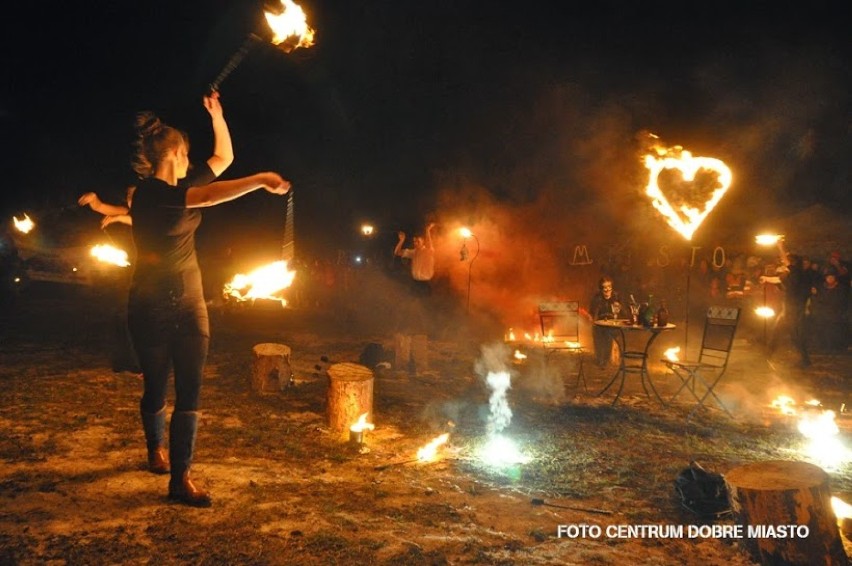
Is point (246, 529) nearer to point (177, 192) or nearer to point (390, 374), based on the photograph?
point (177, 192)

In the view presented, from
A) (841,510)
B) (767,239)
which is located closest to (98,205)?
(841,510)

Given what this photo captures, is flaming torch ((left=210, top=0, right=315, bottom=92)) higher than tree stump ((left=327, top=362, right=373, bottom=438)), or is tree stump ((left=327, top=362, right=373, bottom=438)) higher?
flaming torch ((left=210, top=0, right=315, bottom=92))

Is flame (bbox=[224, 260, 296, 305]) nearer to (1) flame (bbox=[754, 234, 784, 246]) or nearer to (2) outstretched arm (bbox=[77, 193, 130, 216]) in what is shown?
(2) outstretched arm (bbox=[77, 193, 130, 216])

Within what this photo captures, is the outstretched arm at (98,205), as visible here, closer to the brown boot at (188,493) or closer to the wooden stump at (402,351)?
the brown boot at (188,493)

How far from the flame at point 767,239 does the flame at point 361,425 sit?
1032 centimetres

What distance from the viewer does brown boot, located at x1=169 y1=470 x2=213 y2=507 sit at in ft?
13.1

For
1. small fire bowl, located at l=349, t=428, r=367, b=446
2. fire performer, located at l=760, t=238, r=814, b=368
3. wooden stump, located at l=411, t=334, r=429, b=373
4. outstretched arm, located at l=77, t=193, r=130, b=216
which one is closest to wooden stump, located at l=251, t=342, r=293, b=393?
small fire bowl, located at l=349, t=428, r=367, b=446

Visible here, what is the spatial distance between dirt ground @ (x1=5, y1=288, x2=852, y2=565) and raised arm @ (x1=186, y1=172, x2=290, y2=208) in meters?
2.22

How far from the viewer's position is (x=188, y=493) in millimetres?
4004

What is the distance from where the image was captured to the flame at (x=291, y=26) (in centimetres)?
429

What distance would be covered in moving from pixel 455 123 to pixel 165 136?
622 inches

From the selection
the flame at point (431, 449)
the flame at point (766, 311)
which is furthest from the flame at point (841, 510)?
the flame at point (766, 311)

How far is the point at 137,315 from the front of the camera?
147 inches

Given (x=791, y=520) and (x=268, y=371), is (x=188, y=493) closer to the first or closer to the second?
(x=268, y=371)
